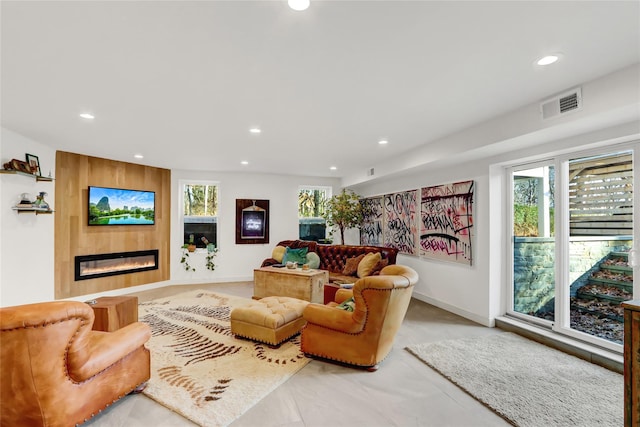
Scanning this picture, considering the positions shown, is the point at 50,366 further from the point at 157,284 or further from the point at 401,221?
the point at 401,221

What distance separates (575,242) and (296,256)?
4.07 metres

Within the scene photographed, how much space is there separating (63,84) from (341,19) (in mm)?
2369

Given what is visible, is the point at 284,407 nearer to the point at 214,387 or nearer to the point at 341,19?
the point at 214,387

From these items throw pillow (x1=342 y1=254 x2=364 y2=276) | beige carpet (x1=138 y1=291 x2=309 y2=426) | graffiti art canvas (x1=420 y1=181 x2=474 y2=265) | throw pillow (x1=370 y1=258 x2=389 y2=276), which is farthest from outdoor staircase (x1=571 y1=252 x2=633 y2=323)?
beige carpet (x1=138 y1=291 x2=309 y2=426)

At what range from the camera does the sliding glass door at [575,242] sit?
294 centimetres

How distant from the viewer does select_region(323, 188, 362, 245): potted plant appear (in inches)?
265

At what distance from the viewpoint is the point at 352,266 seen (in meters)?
5.34

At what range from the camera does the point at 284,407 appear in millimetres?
2211

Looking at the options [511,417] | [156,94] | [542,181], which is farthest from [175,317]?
[542,181]

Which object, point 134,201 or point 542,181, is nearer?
point 542,181

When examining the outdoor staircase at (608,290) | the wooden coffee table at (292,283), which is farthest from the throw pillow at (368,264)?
the outdoor staircase at (608,290)

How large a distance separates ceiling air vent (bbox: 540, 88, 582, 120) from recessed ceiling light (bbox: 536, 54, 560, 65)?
0.60 metres

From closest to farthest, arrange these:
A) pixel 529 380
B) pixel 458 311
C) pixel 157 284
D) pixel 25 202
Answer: pixel 529 380 → pixel 25 202 → pixel 458 311 → pixel 157 284

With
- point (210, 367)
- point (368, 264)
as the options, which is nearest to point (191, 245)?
point (368, 264)
